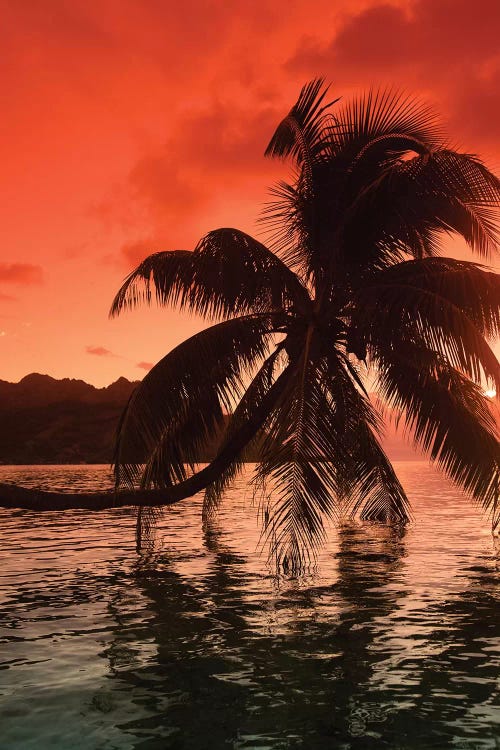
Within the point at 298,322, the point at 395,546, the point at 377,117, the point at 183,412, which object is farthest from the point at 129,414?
the point at 395,546

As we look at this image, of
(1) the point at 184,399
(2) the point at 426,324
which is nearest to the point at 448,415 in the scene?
(2) the point at 426,324

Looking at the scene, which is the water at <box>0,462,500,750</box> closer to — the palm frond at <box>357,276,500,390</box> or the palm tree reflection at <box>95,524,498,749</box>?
the palm tree reflection at <box>95,524,498,749</box>

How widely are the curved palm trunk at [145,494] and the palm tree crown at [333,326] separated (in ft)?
0.22

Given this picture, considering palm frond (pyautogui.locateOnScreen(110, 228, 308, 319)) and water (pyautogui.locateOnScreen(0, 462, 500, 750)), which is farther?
palm frond (pyautogui.locateOnScreen(110, 228, 308, 319))

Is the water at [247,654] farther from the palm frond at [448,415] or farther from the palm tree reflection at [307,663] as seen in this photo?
the palm frond at [448,415]

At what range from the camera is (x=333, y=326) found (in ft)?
53.6

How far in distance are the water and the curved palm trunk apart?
6.32ft

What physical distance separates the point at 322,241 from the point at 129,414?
5745mm

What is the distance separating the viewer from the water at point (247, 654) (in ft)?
26.7

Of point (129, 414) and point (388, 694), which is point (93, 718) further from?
point (129, 414)

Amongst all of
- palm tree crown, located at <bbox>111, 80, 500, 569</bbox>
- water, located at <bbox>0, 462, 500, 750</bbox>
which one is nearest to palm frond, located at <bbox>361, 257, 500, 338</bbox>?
palm tree crown, located at <bbox>111, 80, 500, 569</bbox>

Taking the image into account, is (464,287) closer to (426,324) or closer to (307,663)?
(426,324)

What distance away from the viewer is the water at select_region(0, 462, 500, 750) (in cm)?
814

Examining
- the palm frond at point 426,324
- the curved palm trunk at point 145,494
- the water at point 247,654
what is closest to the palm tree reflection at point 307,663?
the water at point 247,654
